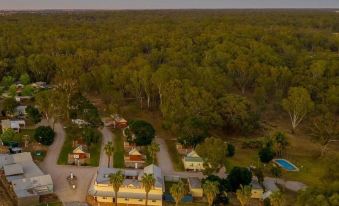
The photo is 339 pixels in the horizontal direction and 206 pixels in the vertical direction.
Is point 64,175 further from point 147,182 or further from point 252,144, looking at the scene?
point 252,144

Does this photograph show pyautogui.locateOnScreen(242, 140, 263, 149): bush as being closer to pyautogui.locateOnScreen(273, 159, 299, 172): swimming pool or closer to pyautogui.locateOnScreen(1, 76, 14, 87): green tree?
pyautogui.locateOnScreen(273, 159, 299, 172): swimming pool

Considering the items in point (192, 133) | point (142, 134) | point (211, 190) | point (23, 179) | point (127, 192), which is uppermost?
point (211, 190)

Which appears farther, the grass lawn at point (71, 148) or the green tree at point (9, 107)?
the green tree at point (9, 107)

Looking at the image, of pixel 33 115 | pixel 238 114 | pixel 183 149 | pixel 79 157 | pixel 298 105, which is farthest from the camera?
pixel 298 105

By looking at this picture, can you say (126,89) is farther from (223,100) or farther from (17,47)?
(17,47)

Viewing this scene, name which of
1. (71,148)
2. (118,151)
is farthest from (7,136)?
(118,151)


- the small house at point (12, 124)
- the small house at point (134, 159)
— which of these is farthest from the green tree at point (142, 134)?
the small house at point (12, 124)

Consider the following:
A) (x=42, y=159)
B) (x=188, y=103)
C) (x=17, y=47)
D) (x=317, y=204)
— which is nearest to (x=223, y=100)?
(x=188, y=103)

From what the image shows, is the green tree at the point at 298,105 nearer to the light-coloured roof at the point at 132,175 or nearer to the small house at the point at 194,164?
the small house at the point at 194,164
